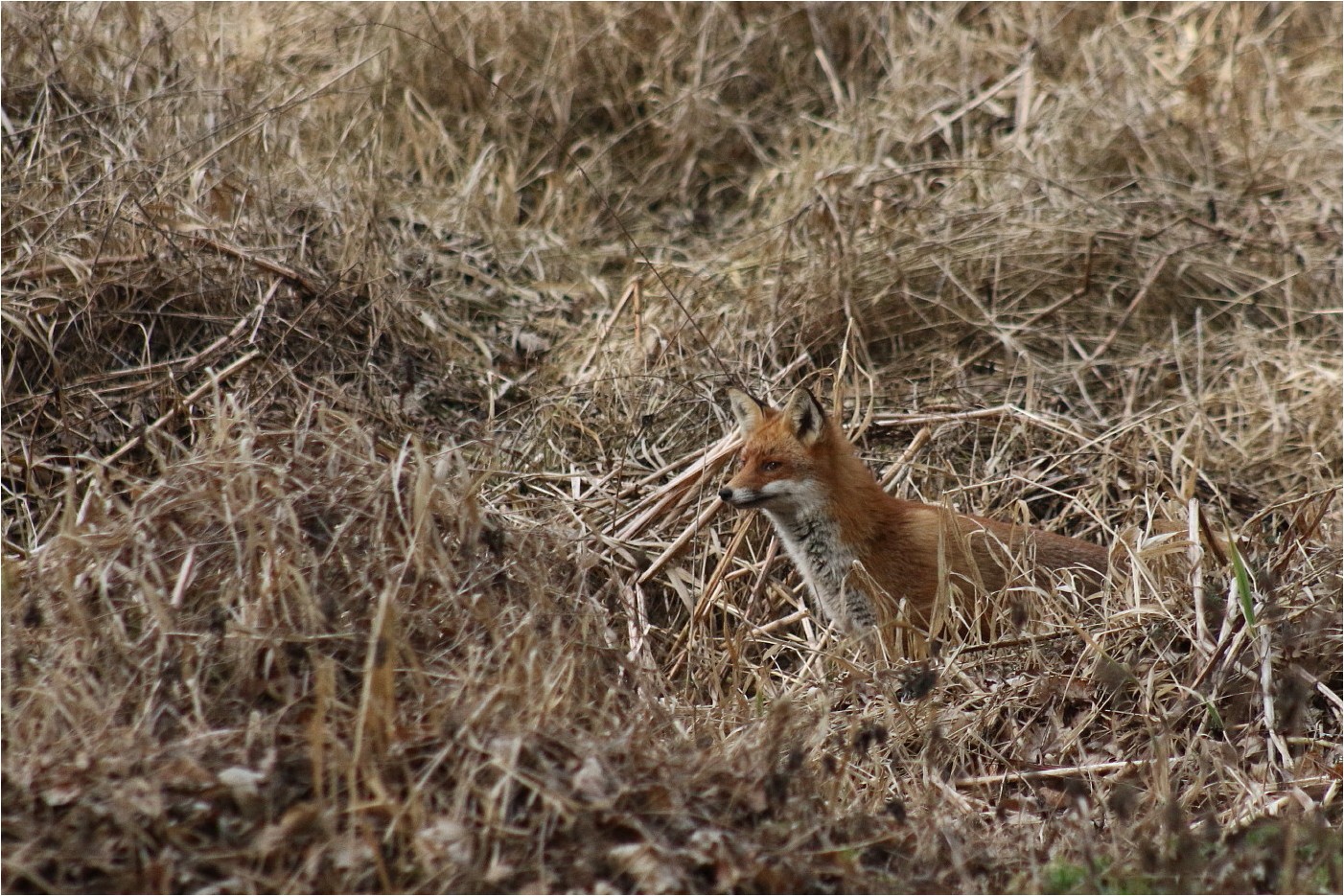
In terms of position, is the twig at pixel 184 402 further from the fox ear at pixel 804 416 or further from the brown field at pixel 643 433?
the fox ear at pixel 804 416

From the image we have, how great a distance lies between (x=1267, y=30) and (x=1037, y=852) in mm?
8065

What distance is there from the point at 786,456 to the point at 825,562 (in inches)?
20.5

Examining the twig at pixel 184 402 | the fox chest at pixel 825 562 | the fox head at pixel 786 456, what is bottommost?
the fox chest at pixel 825 562

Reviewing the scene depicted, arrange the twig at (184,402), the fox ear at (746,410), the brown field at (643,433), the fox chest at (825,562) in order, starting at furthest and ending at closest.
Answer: the fox ear at (746,410), the fox chest at (825,562), the twig at (184,402), the brown field at (643,433)

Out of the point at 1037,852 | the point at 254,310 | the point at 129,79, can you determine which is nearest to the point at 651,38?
the point at 129,79

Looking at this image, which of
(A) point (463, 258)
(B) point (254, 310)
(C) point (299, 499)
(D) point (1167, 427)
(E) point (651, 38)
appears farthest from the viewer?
(E) point (651, 38)

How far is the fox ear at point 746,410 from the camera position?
596 cm

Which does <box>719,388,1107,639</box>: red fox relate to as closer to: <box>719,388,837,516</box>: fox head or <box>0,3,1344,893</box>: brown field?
<box>719,388,837,516</box>: fox head

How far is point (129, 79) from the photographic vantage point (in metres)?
7.40


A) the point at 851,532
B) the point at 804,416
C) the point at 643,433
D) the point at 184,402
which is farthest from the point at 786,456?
the point at 184,402

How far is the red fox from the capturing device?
5680mm

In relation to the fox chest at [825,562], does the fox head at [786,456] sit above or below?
above

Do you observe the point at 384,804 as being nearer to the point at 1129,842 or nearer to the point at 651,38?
the point at 1129,842

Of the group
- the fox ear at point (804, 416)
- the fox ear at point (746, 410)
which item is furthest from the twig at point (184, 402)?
the fox ear at point (804, 416)
